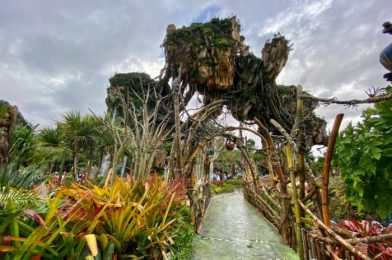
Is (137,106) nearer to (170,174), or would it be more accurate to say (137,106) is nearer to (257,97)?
(257,97)

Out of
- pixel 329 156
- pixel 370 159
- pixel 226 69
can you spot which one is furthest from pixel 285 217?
pixel 226 69

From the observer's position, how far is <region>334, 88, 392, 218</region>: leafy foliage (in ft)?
5.87

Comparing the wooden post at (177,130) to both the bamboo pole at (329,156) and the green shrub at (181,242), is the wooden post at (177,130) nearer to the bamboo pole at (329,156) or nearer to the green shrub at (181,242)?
the green shrub at (181,242)

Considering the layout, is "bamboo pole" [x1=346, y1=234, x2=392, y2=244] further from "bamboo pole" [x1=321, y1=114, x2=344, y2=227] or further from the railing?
"bamboo pole" [x1=321, y1=114, x2=344, y2=227]

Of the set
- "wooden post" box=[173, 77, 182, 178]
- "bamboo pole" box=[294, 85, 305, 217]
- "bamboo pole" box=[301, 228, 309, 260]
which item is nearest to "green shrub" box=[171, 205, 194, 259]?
"wooden post" box=[173, 77, 182, 178]

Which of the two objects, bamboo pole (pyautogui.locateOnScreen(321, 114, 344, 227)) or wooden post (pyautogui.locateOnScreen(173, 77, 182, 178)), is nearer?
bamboo pole (pyautogui.locateOnScreen(321, 114, 344, 227))

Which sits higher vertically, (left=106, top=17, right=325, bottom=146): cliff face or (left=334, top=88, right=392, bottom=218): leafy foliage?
(left=106, top=17, right=325, bottom=146): cliff face

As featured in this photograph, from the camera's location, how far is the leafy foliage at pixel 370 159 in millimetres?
1790

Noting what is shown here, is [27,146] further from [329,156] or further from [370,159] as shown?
[370,159]

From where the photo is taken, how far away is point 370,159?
181 cm

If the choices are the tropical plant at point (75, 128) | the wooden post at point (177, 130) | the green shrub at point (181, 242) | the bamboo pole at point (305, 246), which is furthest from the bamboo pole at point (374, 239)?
the tropical plant at point (75, 128)

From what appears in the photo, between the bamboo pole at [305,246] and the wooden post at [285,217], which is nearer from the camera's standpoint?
the bamboo pole at [305,246]

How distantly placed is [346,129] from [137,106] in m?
14.0

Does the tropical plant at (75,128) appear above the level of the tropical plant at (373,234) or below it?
above
